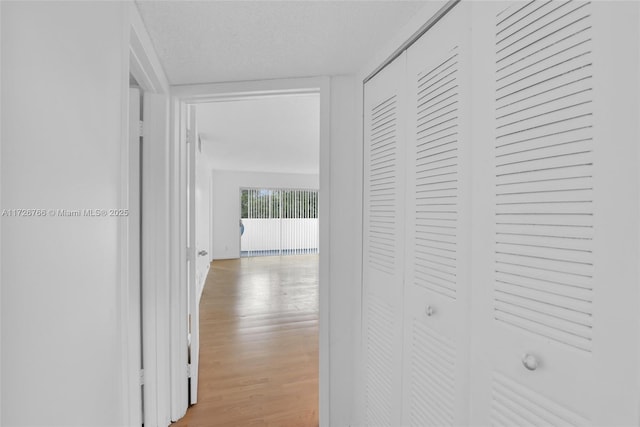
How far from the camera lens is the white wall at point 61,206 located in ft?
1.82

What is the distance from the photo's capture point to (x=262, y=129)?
3898 mm

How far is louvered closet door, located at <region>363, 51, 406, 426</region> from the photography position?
1.37 m

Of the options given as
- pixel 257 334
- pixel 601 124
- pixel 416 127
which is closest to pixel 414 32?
pixel 416 127

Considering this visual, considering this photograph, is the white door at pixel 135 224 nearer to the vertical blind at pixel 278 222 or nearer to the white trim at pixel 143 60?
the white trim at pixel 143 60

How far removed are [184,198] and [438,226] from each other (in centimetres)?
155

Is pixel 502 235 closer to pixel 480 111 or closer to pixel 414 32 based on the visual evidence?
pixel 480 111

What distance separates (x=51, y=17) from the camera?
645 millimetres

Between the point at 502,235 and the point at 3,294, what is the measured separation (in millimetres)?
1125

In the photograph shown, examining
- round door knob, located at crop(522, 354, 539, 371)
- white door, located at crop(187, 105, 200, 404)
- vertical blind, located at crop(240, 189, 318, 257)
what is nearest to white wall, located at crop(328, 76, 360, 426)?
white door, located at crop(187, 105, 200, 404)

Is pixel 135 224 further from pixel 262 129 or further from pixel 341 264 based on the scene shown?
pixel 262 129

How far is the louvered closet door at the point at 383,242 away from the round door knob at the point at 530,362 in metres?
0.62

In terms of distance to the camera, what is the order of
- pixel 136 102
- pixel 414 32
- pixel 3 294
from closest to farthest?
pixel 3 294 < pixel 414 32 < pixel 136 102

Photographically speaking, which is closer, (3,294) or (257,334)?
(3,294)

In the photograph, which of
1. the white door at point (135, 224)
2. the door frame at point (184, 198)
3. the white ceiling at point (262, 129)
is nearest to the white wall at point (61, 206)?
the white door at point (135, 224)
